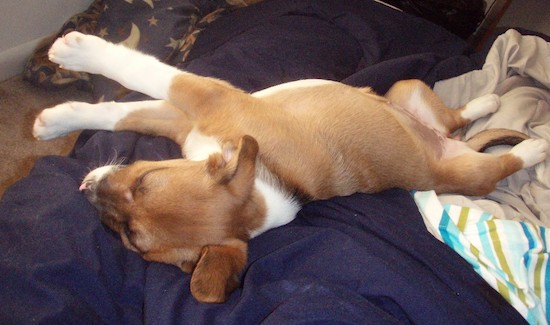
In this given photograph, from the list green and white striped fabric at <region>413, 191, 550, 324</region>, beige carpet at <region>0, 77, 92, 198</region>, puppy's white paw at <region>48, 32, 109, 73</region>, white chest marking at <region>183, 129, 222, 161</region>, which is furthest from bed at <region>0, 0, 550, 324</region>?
beige carpet at <region>0, 77, 92, 198</region>

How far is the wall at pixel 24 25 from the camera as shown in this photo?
3.59m

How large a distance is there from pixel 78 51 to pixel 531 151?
255cm

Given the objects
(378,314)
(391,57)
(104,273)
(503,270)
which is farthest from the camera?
(391,57)

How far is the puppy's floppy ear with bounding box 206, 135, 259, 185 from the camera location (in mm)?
1871

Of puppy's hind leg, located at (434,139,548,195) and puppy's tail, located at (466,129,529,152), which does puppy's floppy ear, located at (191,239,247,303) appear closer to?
puppy's hind leg, located at (434,139,548,195)


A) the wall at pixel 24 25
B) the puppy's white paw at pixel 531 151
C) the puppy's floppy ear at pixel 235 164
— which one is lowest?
the wall at pixel 24 25

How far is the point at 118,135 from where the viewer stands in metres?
2.39

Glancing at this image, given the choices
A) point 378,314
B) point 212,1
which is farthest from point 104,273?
point 212,1

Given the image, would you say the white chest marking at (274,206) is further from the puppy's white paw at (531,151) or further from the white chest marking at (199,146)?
the puppy's white paw at (531,151)

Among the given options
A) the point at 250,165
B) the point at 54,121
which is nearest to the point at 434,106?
the point at 250,165

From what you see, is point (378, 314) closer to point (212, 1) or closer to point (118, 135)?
point (118, 135)

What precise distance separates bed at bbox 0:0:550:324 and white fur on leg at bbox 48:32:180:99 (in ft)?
0.96

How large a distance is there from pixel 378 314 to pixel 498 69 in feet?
7.05

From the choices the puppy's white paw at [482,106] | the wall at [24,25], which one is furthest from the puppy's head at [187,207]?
the wall at [24,25]
